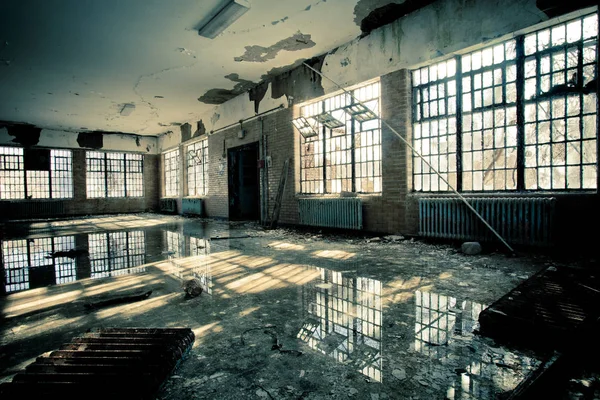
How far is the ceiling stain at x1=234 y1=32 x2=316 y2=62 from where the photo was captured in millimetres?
6156

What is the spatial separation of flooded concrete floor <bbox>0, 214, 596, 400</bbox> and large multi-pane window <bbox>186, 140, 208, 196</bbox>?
7.87 metres

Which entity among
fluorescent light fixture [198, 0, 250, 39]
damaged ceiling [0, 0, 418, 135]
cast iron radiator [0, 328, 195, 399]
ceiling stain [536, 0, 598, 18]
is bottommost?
cast iron radiator [0, 328, 195, 399]

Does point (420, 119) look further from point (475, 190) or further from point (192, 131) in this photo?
point (192, 131)

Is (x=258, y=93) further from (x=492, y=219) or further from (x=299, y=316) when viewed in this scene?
(x=299, y=316)

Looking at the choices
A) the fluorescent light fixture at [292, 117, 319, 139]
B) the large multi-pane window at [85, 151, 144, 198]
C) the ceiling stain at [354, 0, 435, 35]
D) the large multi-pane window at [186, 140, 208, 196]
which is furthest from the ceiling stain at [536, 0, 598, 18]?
the large multi-pane window at [85, 151, 144, 198]

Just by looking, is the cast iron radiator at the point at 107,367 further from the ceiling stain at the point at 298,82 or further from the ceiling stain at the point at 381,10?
the ceiling stain at the point at 298,82

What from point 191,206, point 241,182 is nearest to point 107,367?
point 241,182

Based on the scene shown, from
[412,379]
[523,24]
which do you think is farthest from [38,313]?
[523,24]

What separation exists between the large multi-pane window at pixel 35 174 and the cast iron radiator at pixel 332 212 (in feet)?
41.5

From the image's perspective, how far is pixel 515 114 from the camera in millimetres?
4422

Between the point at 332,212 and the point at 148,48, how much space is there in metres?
5.17

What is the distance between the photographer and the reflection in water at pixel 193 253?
3.33 m

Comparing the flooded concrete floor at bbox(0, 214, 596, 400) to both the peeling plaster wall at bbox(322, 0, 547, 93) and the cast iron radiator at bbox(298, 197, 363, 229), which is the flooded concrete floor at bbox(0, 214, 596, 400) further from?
the peeling plaster wall at bbox(322, 0, 547, 93)

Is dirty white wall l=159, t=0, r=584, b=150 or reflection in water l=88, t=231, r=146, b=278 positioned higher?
dirty white wall l=159, t=0, r=584, b=150
